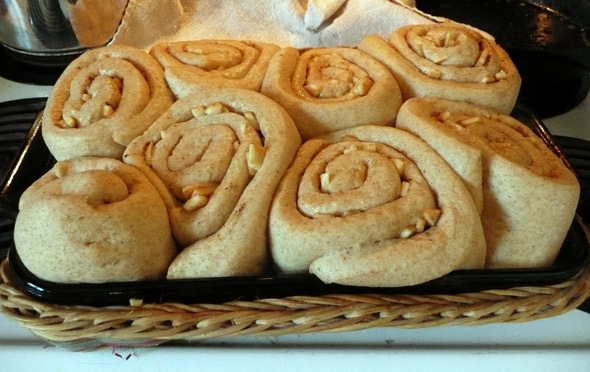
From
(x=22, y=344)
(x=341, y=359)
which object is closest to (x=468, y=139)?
(x=341, y=359)

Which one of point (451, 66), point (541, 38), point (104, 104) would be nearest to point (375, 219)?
point (451, 66)

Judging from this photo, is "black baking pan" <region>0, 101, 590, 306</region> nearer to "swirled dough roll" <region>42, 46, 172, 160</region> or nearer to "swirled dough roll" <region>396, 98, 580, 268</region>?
"swirled dough roll" <region>396, 98, 580, 268</region>

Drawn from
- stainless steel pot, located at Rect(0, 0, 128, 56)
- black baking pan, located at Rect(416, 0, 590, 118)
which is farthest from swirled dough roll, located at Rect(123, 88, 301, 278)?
black baking pan, located at Rect(416, 0, 590, 118)

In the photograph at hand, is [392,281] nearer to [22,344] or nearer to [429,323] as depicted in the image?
[429,323]

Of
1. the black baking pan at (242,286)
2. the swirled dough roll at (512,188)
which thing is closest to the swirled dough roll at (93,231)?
the black baking pan at (242,286)

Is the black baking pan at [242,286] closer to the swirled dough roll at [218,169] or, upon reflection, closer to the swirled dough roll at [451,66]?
the swirled dough roll at [218,169]

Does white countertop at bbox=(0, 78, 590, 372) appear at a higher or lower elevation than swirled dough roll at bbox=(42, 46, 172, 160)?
lower
